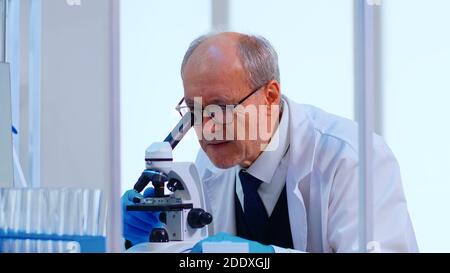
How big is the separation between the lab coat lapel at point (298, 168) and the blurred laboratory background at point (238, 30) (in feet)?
0.78

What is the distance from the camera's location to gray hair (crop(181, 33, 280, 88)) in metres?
2.22

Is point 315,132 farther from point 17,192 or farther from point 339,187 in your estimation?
point 17,192

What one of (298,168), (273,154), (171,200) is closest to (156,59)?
(273,154)

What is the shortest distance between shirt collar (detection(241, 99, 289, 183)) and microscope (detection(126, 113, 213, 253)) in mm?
426

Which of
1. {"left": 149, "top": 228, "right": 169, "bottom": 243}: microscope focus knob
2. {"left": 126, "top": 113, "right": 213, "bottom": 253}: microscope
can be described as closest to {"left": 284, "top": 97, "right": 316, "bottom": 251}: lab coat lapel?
{"left": 126, "top": 113, "right": 213, "bottom": 253}: microscope

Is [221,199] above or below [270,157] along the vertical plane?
below

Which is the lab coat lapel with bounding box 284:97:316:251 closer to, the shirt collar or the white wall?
the shirt collar

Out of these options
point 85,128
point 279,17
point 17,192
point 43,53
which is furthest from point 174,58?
point 17,192

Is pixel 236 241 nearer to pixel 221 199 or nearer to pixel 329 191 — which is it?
pixel 329 191

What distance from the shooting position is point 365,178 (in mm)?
1489

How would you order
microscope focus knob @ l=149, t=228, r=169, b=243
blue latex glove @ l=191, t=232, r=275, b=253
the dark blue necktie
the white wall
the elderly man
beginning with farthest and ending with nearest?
the white wall < the dark blue necktie < the elderly man < microscope focus knob @ l=149, t=228, r=169, b=243 < blue latex glove @ l=191, t=232, r=275, b=253

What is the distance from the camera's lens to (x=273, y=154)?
88.7 inches

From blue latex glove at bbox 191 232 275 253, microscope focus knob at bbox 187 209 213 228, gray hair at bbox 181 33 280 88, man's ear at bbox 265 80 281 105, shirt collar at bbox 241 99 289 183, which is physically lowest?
blue latex glove at bbox 191 232 275 253

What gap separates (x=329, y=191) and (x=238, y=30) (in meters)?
0.57
